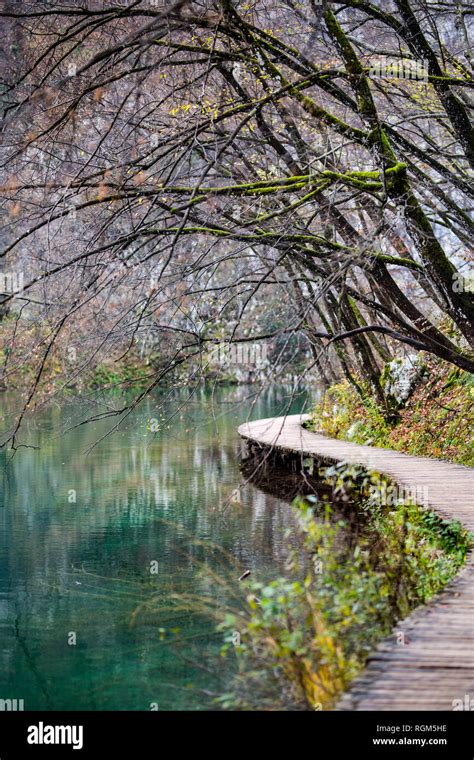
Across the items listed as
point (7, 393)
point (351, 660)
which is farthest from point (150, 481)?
point (7, 393)

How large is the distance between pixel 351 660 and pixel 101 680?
2.00m

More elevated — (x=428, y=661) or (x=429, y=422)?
(x=429, y=422)

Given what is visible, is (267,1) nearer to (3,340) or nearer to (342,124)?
(342,124)

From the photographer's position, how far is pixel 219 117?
8164mm

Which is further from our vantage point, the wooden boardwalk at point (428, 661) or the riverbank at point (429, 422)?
the riverbank at point (429, 422)

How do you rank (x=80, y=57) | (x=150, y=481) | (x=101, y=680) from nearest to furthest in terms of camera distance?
(x=101, y=680), (x=80, y=57), (x=150, y=481)

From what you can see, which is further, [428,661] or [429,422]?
[429,422]

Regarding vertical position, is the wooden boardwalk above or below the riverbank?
below

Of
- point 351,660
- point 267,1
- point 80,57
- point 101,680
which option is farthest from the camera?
point 267,1

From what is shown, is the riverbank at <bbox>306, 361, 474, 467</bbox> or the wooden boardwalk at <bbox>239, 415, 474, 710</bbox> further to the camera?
the riverbank at <bbox>306, 361, 474, 467</bbox>

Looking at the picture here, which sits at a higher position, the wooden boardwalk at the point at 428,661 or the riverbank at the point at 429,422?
the riverbank at the point at 429,422

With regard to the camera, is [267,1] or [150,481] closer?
[267,1]

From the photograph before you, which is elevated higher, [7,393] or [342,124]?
[342,124]
